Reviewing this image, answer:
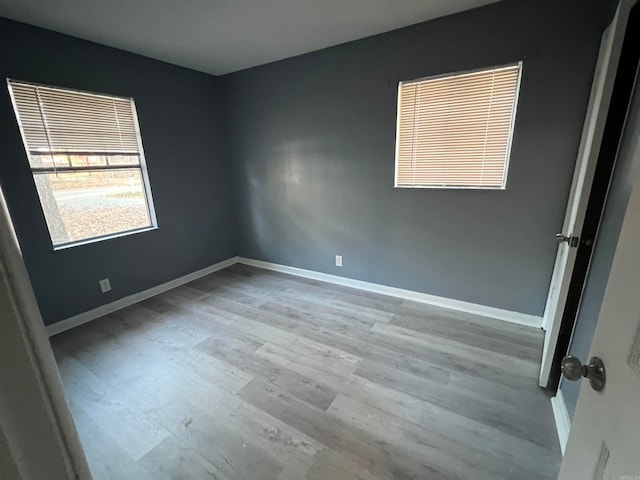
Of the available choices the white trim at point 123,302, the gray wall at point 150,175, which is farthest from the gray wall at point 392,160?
the white trim at point 123,302

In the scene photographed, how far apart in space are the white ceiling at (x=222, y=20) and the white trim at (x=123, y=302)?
2.41 meters

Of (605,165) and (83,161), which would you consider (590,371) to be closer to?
(605,165)

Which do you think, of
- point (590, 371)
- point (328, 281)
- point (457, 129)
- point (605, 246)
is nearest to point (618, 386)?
point (590, 371)

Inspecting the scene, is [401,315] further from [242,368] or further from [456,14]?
[456,14]

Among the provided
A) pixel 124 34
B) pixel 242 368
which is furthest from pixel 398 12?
pixel 242 368

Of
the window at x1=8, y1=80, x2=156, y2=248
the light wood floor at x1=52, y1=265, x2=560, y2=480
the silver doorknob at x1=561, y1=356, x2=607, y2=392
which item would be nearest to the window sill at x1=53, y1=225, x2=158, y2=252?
the window at x1=8, y1=80, x2=156, y2=248

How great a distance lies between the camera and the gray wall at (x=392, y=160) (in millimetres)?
2014

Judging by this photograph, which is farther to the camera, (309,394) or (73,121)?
(73,121)

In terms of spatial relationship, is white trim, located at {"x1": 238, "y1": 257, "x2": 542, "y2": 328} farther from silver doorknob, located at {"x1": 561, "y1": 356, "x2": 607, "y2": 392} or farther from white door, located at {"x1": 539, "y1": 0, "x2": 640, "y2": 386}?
silver doorknob, located at {"x1": 561, "y1": 356, "x2": 607, "y2": 392}

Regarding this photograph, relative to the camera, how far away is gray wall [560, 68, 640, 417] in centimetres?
118

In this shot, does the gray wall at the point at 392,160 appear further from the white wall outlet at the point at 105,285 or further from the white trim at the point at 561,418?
the white wall outlet at the point at 105,285

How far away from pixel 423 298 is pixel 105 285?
3194 mm

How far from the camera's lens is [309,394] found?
1.80 metres

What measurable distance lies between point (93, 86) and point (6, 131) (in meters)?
0.78
